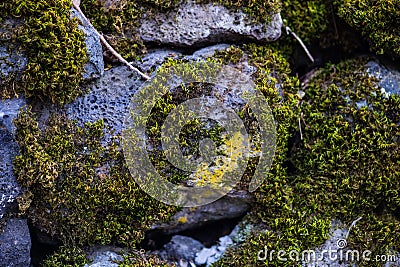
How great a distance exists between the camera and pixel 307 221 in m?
2.73

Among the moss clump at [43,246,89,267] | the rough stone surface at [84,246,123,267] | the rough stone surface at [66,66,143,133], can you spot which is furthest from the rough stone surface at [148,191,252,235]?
the rough stone surface at [66,66,143,133]

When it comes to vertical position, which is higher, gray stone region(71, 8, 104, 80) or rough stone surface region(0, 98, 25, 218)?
gray stone region(71, 8, 104, 80)

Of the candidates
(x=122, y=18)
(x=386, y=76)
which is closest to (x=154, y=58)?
(x=122, y=18)

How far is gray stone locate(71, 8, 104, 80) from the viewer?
2475 millimetres

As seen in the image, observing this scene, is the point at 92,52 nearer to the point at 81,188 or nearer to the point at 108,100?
the point at 108,100

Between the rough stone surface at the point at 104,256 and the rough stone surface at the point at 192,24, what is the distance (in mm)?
1239

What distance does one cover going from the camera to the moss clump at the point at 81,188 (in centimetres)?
245

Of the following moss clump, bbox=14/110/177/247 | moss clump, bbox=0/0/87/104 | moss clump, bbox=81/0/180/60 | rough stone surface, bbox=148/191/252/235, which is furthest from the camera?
rough stone surface, bbox=148/191/252/235

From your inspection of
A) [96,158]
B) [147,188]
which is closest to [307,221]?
[147,188]

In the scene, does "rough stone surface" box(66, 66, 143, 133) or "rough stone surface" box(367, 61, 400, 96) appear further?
"rough stone surface" box(367, 61, 400, 96)

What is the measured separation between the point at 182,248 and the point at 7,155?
1.19 meters

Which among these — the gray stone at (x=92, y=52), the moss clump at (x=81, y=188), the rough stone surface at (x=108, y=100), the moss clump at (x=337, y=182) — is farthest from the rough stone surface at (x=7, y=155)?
the moss clump at (x=337, y=182)

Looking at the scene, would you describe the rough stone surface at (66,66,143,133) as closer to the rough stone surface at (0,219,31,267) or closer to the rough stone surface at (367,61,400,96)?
the rough stone surface at (0,219,31,267)

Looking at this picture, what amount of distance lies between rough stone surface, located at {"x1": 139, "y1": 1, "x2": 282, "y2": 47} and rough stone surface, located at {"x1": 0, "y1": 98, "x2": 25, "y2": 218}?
878mm
